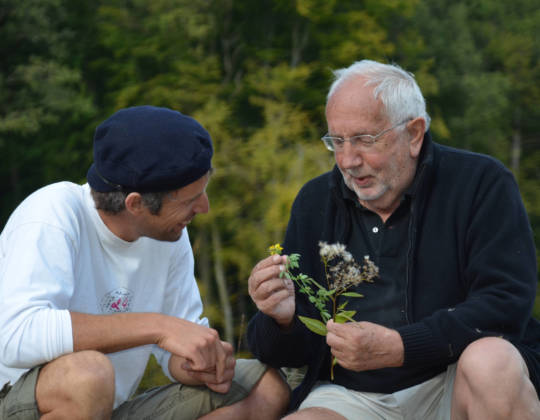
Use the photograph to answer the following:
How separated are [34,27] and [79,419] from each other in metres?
15.7

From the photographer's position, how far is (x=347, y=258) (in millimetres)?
2938

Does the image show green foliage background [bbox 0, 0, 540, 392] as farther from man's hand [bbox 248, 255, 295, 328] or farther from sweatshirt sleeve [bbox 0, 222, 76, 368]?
sweatshirt sleeve [bbox 0, 222, 76, 368]

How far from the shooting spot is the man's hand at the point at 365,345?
2.72 metres

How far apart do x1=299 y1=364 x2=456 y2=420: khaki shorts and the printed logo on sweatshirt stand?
0.90m

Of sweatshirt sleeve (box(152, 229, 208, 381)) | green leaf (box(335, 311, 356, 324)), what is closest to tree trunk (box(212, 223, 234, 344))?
sweatshirt sleeve (box(152, 229, 208, 381))

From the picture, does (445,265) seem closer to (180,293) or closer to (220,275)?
(180,293)

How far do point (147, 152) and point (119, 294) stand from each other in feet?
2.13

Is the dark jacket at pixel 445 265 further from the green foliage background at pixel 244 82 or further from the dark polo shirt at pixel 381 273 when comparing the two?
the green foliage background at pixel 244 82

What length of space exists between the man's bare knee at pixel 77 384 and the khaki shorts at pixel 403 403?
966 mm

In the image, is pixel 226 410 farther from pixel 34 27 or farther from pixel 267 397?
pixel 34 27

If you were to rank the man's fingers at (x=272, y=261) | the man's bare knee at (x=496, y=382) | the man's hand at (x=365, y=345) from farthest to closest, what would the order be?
the man's fingers at (x=272, y=261) < the man's hand at (x=365, y=345) < the man's bare knee at (x=496, y=382)

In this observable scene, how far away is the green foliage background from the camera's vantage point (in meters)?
16.0

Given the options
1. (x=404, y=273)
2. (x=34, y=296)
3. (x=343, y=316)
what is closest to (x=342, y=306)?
(x=343, y=316)

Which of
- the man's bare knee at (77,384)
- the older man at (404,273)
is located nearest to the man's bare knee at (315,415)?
the older man at (404,273)
